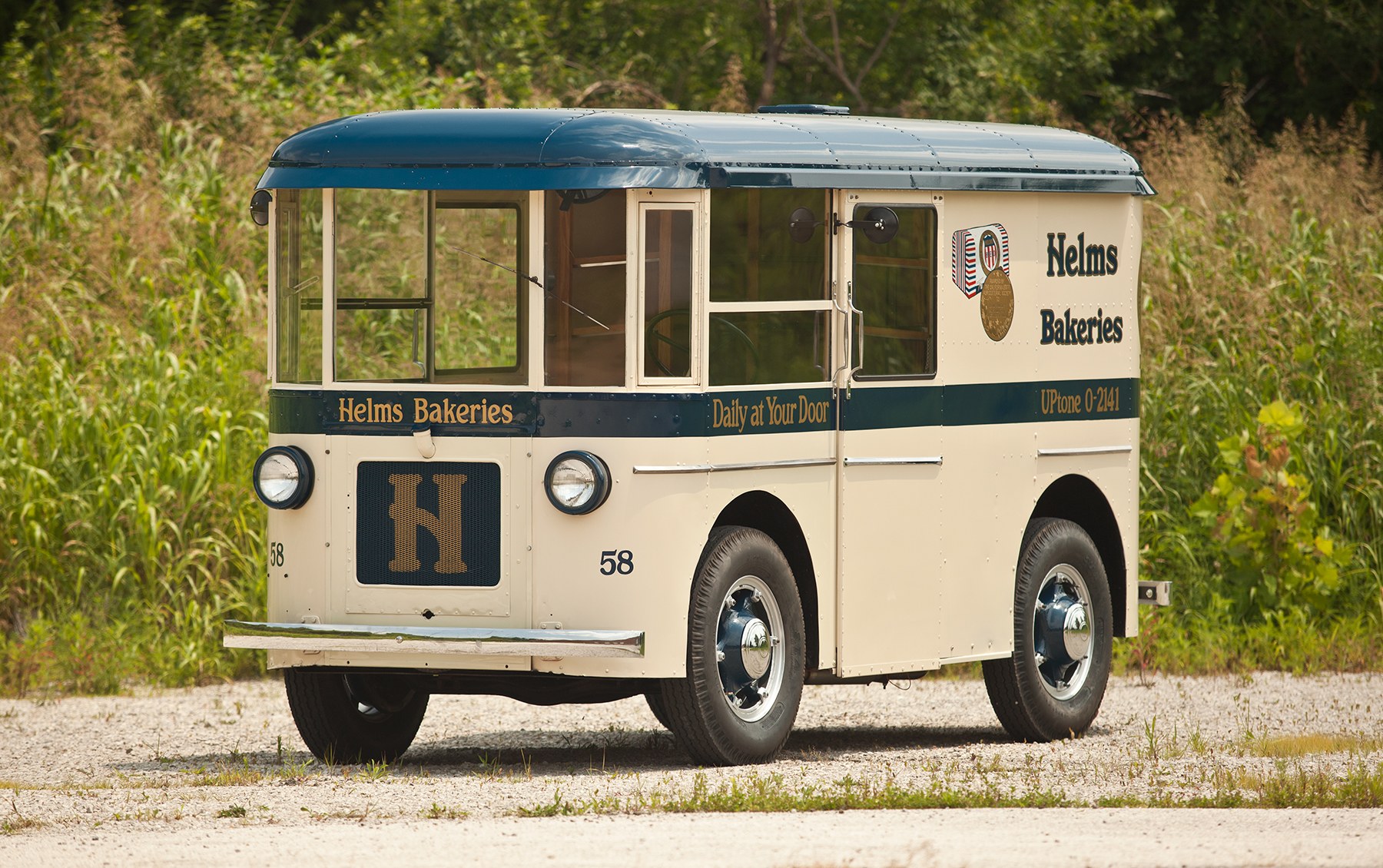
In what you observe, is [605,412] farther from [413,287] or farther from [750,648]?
[413,287]

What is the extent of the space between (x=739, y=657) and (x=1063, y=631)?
2.17 m

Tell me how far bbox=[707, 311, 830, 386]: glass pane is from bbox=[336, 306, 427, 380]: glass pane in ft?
4.18

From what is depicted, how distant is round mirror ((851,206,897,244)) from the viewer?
905 centimetres

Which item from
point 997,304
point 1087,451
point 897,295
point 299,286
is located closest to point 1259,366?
point 1087,451

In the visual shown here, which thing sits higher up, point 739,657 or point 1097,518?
point 1097,518

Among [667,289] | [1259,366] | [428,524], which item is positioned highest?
[667,289]

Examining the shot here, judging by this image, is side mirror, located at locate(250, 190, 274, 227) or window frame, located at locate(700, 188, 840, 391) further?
side mirror, located at locate(250, 190, 274, 227)

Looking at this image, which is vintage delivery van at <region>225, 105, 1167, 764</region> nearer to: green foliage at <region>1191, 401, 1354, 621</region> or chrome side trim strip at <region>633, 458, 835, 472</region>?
chrome side trim strip at <region>633, 458, 835, 472</region>

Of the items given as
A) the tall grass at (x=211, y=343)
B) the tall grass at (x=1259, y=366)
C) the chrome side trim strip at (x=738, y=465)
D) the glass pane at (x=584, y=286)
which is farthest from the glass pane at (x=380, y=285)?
the tall grass at (x=1259, y=366)

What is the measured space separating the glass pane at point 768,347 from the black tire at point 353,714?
1982 mm

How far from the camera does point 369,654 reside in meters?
8.47

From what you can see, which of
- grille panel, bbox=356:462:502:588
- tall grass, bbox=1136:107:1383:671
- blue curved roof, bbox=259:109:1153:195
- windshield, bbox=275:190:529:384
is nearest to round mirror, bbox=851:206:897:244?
blue curved roof, bbox=259:109:1153:195

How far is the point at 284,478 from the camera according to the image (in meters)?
8.70

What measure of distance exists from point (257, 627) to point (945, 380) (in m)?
3.02
